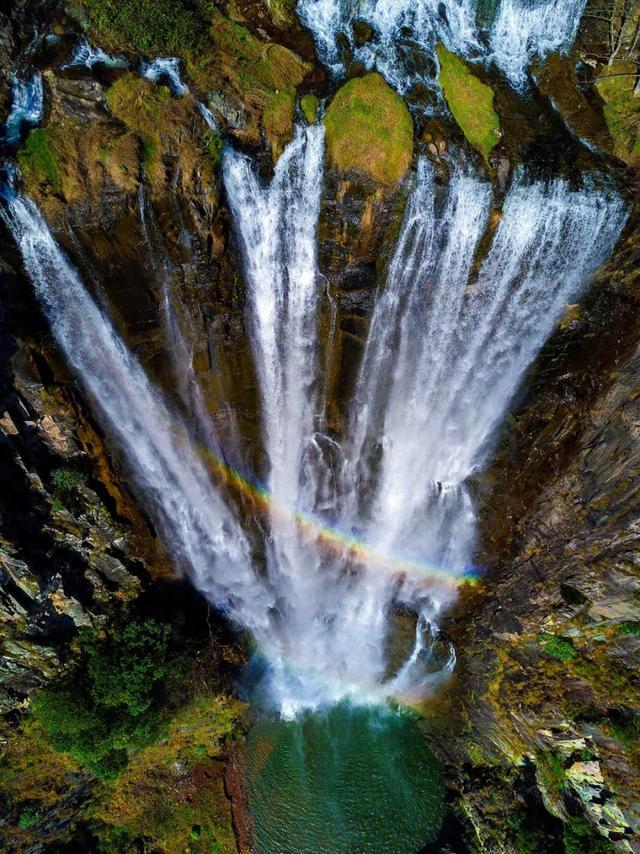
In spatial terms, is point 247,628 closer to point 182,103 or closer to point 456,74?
point 182,103

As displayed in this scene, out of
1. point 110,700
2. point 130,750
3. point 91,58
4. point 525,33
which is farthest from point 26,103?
point 130,750

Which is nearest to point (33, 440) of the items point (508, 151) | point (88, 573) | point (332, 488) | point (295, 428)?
point (88, 573)

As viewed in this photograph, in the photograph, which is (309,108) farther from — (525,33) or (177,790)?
(177,790)

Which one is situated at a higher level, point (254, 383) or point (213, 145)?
point (213, 145)

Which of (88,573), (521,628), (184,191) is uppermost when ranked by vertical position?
(184,191)

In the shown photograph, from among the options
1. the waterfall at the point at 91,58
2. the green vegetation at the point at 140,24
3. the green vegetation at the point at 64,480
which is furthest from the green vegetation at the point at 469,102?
the green vegetation at the point at 64,480

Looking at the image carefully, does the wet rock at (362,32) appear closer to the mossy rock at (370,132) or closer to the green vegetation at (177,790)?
the mossy rock at (370,132)
